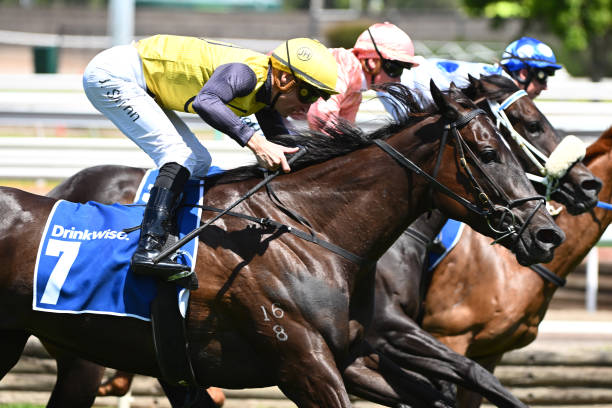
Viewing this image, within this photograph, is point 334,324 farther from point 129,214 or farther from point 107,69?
point 107,69

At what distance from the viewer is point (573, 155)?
4.71 meters

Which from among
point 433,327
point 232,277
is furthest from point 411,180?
point 433,327

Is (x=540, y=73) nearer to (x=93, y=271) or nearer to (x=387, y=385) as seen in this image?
(x=387, y=385)

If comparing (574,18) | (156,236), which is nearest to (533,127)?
(156,236)

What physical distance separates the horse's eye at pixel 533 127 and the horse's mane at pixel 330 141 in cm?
108

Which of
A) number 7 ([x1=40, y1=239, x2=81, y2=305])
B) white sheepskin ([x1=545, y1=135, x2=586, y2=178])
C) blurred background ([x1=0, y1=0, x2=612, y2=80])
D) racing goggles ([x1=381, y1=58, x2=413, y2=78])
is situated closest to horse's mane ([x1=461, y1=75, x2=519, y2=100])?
white sheepskin ([x1=545, y1=135, x2=586, y2=178])

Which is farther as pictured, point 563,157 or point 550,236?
point 563,157

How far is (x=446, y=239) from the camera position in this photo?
509 centimetres

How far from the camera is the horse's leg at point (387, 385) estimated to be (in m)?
4.19

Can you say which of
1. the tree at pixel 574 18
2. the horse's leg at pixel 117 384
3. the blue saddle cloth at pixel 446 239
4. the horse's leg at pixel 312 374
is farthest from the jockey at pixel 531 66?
the tree at pixel 574 18

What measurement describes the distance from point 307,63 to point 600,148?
227cm

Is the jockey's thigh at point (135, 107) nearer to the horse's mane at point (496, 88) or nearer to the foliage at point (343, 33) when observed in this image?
the horse's mane at point (496, 88)

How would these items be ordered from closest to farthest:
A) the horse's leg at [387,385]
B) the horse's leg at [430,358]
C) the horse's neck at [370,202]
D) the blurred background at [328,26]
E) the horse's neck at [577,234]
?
the horse's neck at [370,202]
the horse's leg at [387,385]
the horse's leg at [430,358]
the horse's neck at [577,234]
the blurred background at [328,26]

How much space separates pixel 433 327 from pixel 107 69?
220 cm
